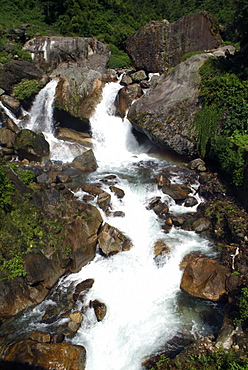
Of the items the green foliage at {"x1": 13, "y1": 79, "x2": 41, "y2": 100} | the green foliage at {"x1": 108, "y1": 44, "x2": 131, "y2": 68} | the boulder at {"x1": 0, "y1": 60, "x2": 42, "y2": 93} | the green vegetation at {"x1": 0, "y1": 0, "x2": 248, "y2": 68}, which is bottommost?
Answer: the green foliage at {"x1": 13, "y1": 79, "x2": 41, "y2": 100}

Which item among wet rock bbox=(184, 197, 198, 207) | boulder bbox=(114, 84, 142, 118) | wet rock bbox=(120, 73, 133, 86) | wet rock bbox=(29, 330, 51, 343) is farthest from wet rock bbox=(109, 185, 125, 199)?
wet rock bbox=(120, 73, 133, 86)

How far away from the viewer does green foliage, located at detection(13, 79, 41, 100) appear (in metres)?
20.7

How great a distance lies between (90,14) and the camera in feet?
112

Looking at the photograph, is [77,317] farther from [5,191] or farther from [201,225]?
[201,225]

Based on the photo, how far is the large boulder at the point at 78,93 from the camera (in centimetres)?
2014

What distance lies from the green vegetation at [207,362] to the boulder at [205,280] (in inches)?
82.5

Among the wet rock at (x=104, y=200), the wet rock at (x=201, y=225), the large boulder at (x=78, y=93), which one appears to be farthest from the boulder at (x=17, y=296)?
the large boulder at (x=78, y=93)

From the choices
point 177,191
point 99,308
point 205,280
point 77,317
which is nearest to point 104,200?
point 177,191

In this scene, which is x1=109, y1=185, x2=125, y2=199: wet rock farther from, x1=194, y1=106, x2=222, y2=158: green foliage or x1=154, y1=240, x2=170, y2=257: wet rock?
x1=194, y1=106, x2=222, y2=158: green foliage

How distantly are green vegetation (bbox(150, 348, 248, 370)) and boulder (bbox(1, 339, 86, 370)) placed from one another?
2000 mm

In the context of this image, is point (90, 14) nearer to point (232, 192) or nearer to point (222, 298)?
point (232, 192)

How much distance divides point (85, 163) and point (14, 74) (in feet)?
43.0

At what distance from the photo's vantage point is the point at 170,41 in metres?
22.3

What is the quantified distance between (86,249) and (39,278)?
204 cm
